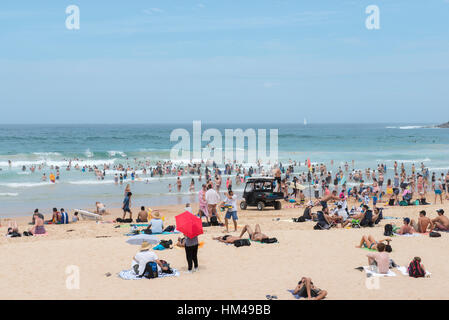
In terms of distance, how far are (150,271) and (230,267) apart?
1927mm

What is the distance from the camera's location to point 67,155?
63.2 m

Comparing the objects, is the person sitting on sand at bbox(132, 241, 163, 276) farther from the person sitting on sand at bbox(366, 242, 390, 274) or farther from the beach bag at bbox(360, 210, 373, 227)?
the beach bag at bbox(360, 210, 373, 227)

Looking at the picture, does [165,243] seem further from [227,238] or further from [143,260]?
[143,260]

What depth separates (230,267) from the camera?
36.1ft

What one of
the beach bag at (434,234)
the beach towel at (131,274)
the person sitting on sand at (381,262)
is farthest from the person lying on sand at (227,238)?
the beach bag at (434,234)

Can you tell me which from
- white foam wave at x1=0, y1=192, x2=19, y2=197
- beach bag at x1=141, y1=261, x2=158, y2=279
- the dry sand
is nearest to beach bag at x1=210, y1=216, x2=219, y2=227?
the dry sand

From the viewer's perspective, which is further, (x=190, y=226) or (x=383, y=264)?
(x=383, y=264)

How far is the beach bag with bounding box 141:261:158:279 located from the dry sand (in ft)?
0.66

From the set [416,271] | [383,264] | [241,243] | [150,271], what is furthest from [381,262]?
[150,271]

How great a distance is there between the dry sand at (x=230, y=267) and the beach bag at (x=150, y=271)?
203 mm

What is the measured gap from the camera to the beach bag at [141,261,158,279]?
9.99 m

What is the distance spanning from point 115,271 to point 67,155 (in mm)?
55533

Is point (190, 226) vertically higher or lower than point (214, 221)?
higher
